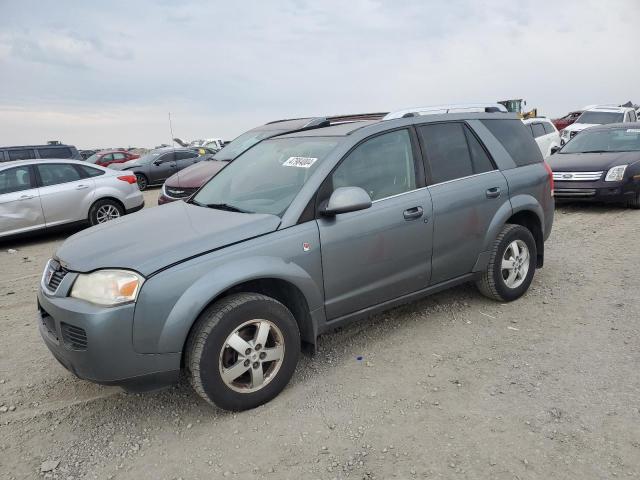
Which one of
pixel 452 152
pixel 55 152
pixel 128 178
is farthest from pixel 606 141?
pixel 55 152

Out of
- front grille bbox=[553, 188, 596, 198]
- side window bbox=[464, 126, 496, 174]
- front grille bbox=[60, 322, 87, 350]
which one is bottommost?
front grille bbox=[553, 188, 596, 198]

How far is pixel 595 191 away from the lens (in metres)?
8.27

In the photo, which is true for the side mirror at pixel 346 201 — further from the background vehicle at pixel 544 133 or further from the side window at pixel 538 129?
the side window at pixel 538 129

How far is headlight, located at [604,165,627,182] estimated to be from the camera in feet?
26.7

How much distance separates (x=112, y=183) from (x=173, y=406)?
22.9 ft

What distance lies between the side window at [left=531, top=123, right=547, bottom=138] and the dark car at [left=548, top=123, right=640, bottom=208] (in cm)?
396

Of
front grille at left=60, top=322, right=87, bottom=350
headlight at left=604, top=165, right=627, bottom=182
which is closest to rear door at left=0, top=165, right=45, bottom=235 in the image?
front grille at left=60, top=322, right=87, bottom=350

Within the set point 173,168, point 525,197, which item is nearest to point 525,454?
point 525,197

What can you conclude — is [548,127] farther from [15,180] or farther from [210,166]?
[15,180]

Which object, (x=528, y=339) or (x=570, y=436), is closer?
(x=570, y=436)

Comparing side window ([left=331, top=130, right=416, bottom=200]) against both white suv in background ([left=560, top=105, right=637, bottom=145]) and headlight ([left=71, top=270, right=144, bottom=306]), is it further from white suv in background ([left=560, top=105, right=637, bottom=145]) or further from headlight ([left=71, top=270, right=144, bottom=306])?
white suv in background ([left=560, top=105, right=637, bottom=145])

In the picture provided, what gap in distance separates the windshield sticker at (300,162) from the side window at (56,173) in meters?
6.54

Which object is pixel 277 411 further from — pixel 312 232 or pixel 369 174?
pixel 369 174

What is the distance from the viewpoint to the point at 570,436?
8.62ft
